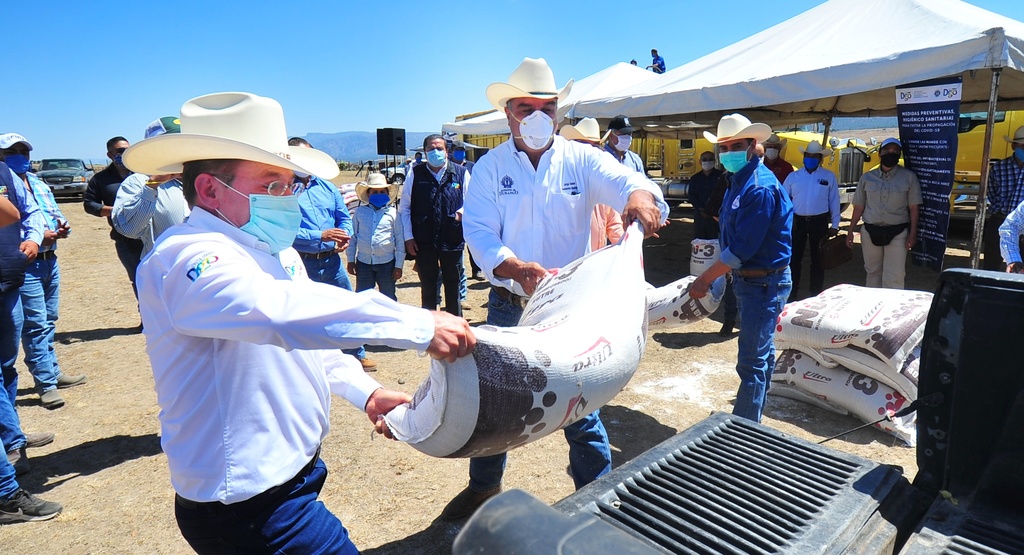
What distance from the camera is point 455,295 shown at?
6688 millimetres

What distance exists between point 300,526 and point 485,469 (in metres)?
1.55

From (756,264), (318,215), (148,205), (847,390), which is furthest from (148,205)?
(847,390)

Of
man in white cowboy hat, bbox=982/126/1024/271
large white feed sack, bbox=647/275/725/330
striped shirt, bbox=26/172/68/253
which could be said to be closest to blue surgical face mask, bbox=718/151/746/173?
large white feed sack, bbox=647/275/725/330

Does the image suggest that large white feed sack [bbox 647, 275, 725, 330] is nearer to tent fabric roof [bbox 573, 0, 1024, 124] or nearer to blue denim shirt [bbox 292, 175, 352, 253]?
blue denim shirt [bbox 292, 175, 352, 253]

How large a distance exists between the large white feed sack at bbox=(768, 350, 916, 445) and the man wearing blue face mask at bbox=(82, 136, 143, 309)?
6.44m

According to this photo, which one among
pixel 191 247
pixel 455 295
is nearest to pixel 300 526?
pixel 191 247

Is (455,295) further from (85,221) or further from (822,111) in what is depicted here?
(85,221)

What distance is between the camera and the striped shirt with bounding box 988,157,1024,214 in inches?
Answer: 263

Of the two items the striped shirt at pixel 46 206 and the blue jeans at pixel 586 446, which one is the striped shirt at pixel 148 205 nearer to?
the striped shirt at pixel 46 206

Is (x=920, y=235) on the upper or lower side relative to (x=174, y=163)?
lower

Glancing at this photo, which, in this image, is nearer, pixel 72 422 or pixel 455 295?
pixel 72 422

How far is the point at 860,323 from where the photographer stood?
405cm

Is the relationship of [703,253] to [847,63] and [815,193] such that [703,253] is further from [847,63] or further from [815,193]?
[847,63]

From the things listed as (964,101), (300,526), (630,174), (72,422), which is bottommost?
(72,422)
